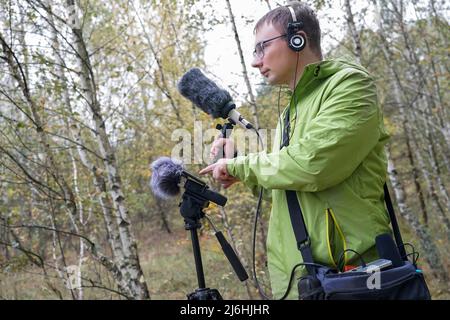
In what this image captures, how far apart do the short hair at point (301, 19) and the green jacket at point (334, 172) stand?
252mm

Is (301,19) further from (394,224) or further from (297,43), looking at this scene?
(394,224)

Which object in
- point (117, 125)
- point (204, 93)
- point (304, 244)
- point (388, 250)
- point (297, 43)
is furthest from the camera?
point (117, 125)

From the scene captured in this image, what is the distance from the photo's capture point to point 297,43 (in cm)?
187

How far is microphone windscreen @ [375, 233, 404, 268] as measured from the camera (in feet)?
4.97

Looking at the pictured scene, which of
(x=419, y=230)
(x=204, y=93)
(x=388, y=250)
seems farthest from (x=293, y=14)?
(x=419, y=230)

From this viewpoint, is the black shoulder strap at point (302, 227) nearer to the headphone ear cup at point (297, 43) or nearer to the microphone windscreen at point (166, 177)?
the microphone windscreen at point (166, 177)

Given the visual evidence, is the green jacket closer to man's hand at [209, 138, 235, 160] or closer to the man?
the man

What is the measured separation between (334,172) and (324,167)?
50mm

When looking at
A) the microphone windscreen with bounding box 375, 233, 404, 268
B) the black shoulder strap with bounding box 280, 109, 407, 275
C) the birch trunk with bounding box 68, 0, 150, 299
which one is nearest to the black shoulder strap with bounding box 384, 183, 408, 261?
the black shoulder strap with bounding box 280, 109, 407, 275

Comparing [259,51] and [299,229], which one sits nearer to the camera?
[299,229]

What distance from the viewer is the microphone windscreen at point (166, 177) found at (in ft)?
6.35

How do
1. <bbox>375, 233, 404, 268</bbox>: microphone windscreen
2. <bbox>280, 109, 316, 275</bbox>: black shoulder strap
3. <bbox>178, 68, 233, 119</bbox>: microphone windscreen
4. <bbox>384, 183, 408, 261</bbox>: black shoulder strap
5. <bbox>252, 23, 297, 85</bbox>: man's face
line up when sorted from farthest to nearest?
<bbox>178, 68, 233, 119</bbox>: microphone windscreen
<bbox>252, 23, 297, 85</bbox>: man's face
<bbox>384, 183, 408, 261</bbox>: black shoulder strap
<bbox>280, 109, 316, 275</bbox>: black shoulder strap
<bbox>375, 233, 404, 268</bbox>: microphone windscreen

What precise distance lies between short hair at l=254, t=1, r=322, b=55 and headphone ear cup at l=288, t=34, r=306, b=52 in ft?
0.24

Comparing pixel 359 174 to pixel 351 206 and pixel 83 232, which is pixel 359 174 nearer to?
pixel 351 206
